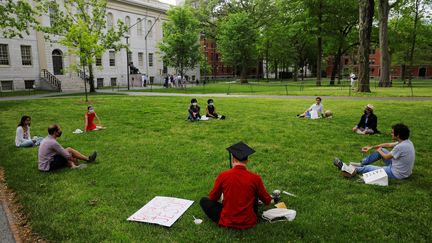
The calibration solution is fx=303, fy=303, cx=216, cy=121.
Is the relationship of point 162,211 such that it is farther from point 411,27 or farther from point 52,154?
point 411,27

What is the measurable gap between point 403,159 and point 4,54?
4267 cm

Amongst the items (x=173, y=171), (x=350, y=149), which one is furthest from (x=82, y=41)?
(x=350, y=149)

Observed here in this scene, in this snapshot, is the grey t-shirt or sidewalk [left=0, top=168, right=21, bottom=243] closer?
sidewalk [left=0, top=168, right=21, bottom=243]

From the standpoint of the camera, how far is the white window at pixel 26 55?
124 ft

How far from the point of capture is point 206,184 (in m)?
6.25

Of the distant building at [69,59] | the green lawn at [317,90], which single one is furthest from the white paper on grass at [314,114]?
the distant building at [69,59]

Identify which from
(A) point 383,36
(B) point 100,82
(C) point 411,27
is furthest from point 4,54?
(C) point 411,27

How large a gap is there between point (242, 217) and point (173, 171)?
3029 mm

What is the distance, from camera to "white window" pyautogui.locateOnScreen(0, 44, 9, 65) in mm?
35938

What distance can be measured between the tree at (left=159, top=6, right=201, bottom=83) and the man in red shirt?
120ft

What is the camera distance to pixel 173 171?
23.2 feet

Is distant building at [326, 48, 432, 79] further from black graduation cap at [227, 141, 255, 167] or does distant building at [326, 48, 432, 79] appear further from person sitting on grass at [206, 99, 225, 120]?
black graduation cap at [227, 141, 255, 167]

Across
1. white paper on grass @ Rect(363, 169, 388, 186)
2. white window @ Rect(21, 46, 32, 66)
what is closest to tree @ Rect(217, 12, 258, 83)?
white window @ Rect(21, 46, 32, 66)

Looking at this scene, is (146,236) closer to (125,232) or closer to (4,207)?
(125,232)
